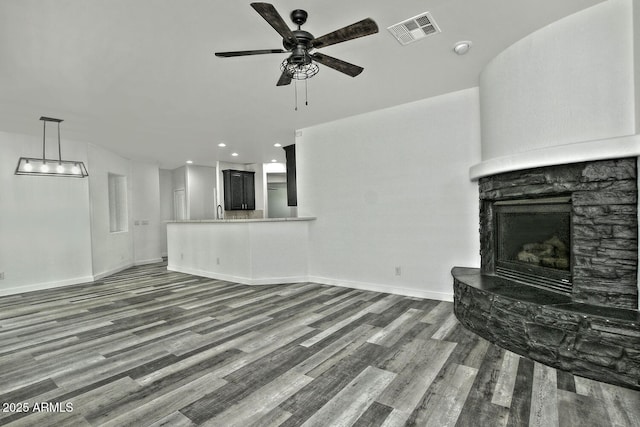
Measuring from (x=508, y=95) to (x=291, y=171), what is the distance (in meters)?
4.10

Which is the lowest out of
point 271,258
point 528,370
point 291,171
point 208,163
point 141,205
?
point 528,370

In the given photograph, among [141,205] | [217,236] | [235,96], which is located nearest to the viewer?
[235,96]

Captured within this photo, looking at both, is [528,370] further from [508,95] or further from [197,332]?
[197,332]

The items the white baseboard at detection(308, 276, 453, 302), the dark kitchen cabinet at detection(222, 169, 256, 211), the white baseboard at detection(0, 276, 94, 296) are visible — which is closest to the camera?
the white baseboard at detection(308, 276, 453, 302)

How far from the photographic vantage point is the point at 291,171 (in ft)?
20.4

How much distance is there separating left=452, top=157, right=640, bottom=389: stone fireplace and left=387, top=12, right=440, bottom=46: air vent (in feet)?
4.85

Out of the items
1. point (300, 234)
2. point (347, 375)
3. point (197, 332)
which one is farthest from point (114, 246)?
point (347, 375)

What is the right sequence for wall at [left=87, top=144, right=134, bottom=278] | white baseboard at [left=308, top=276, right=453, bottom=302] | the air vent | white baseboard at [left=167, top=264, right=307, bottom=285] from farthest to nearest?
wall at [left=87, top=144, right=134, bottom=278], white baseboard at [left=167, top=264, right=307, bottom=285], white baseboard at [left=308, top=276, right=453, bottom=302], the air vent

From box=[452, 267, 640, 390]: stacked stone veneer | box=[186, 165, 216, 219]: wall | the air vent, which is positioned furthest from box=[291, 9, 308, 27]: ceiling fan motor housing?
box=[186, 165, 216, 219]: wall

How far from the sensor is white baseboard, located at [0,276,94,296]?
492 centimetres

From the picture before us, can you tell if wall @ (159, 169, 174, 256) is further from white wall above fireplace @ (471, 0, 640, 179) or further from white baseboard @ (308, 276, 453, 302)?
white wall above fireplace @ (471, 0, 640, 179)

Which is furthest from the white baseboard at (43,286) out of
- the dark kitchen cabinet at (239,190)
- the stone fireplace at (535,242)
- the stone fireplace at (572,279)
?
the stone fireplace at (535,242)

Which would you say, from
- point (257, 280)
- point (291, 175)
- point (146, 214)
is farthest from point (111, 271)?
point (291, 175)

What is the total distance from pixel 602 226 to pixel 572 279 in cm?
47
